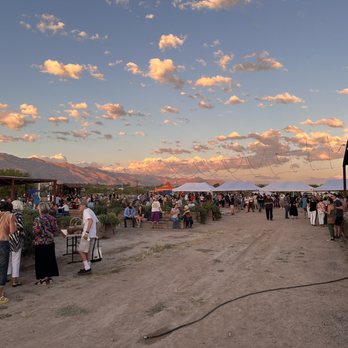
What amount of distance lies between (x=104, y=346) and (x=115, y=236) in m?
10.0

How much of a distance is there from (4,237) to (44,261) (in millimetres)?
1168

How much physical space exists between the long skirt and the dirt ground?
9.9 inches

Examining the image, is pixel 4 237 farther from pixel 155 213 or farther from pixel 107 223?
pixel 155 213

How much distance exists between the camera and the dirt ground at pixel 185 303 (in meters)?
4.29

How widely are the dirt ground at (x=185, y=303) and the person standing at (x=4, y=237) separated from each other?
333mm

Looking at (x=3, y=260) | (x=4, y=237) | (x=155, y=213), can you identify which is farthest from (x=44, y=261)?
(x=155, y=213)

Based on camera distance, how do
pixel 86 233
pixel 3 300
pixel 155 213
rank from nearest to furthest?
pixel 3 300 < pixel 86 233 < pixel 155 213

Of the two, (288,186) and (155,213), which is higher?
(288,186)

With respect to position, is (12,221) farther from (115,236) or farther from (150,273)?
(115,236)

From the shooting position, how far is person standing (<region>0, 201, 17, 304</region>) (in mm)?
5855

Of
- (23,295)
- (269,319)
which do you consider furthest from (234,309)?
(23,295)

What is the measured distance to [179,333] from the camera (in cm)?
438

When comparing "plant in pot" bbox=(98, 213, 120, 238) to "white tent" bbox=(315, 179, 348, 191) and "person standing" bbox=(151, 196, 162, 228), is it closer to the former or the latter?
"person standing" bbox=(151, 196, 162, 228)

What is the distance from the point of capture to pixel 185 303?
5.52m
